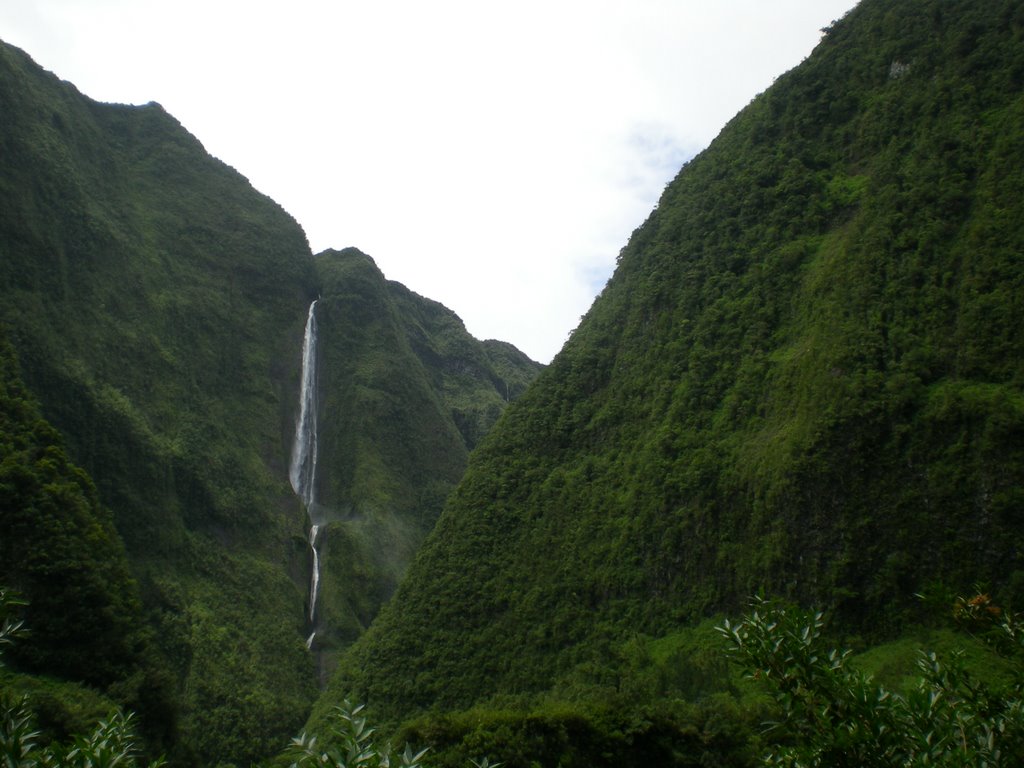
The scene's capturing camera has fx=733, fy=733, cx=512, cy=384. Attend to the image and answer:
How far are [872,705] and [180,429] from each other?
4437cm

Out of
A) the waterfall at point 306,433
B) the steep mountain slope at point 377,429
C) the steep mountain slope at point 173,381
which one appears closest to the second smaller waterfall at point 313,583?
the steep mountain slope at point 377,429

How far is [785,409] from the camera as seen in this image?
25844 mm

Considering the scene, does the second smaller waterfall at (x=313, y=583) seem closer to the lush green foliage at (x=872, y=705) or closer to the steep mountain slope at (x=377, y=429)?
the steep mountain slope at (x=377, y=429)

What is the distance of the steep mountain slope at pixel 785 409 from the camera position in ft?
70.3

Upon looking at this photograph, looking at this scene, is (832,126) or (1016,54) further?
(832,126)

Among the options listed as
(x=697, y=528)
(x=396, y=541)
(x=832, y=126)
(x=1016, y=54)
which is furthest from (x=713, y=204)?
(x=396, y=541)

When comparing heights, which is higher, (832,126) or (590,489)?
(832,126)

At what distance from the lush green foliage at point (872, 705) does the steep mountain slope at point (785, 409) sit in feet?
49.8

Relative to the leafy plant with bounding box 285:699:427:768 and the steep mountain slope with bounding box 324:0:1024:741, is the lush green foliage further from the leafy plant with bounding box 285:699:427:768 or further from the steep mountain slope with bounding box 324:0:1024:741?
the steep mountain slope with bounding box 324:0:1024:741

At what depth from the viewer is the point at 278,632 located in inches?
1486

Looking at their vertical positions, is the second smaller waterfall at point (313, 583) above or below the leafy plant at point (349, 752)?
below

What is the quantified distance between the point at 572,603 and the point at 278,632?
702 inches

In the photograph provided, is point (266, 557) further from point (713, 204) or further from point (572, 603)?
point (713, 204)

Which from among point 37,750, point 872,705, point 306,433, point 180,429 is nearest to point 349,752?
point 37,750
